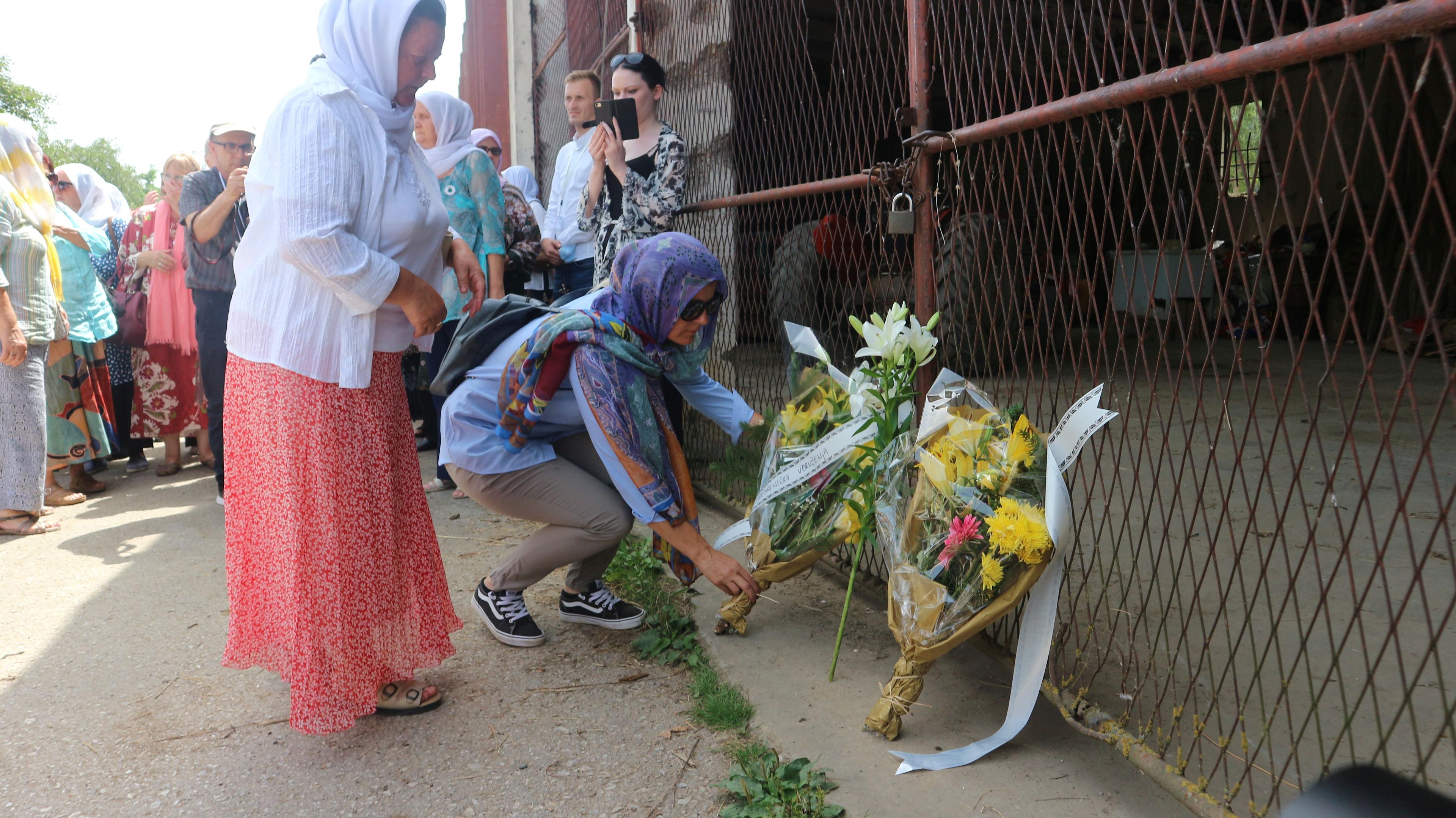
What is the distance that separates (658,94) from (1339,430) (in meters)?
3.79

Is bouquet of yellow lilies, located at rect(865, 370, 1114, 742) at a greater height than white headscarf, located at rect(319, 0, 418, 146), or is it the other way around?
white headscarf, located at rect(319, 0, 418, 146)

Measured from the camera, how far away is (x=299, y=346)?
7.00ft

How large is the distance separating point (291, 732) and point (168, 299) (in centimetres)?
399

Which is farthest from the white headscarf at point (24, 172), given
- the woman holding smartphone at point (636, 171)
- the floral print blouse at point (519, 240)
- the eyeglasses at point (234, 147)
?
the woman holding smartphone at point (636, 171)

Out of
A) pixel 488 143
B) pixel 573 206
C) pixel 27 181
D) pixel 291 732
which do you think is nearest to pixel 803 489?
pixel 291 732

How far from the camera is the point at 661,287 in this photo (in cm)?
248

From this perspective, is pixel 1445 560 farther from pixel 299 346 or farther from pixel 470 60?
pixel 470 60

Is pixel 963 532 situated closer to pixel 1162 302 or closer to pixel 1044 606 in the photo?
pixel 1044 606

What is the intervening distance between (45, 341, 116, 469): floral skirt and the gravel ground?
1683 mm

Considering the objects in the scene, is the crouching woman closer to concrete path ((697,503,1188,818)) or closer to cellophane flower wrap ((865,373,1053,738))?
concrete path ((697,503,1188,818))

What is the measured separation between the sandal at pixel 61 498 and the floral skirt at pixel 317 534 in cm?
333

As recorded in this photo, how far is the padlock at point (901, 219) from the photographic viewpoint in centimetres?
248

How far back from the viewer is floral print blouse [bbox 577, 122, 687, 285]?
4082mm

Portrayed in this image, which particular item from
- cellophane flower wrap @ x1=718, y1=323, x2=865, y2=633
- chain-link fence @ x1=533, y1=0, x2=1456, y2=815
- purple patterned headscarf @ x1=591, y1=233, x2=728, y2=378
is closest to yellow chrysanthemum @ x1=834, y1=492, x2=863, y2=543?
cellophane flower wrap @ x1=718, y1=323, x2=865, y2=633
